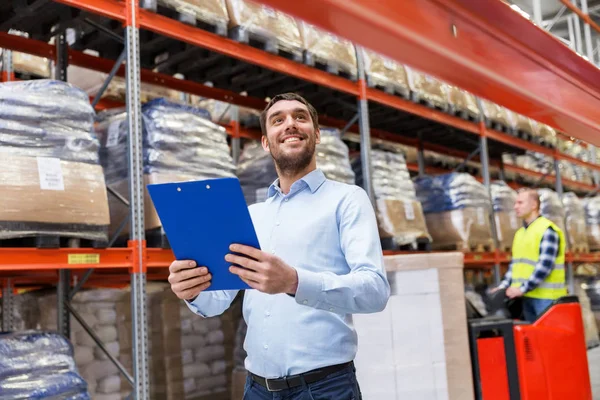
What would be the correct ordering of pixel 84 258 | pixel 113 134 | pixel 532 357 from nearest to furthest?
pixel 84 258 → pixel 532 357 → pixel 113 134

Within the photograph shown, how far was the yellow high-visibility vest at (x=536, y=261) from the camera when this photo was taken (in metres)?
5.53

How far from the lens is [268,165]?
552cm

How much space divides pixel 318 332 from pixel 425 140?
7386 mm

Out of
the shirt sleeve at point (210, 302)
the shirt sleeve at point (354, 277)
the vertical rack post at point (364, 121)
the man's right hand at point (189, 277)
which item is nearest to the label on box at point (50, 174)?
the shirt sleeve at point (210, 302)

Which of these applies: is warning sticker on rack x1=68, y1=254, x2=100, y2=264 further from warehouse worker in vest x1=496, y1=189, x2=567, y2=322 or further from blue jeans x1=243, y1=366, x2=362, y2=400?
warehouse worker in vest x1=496, y1=189, x2=567, y2=322

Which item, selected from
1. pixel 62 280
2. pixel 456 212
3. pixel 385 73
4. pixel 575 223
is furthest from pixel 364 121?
pixel 575 223

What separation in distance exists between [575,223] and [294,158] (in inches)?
386

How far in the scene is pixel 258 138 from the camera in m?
7.11

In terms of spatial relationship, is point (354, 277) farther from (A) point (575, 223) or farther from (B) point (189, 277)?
(A) point (575, 223)

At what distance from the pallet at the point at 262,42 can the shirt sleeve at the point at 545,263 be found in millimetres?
2762

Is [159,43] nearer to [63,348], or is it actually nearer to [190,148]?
[190,148]

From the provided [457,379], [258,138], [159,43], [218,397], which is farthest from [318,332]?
[258,138]

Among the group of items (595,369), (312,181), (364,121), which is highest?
(364,121)

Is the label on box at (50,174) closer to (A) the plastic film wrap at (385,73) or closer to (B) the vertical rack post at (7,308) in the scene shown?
(B) the vertical rack post at (7,308)
